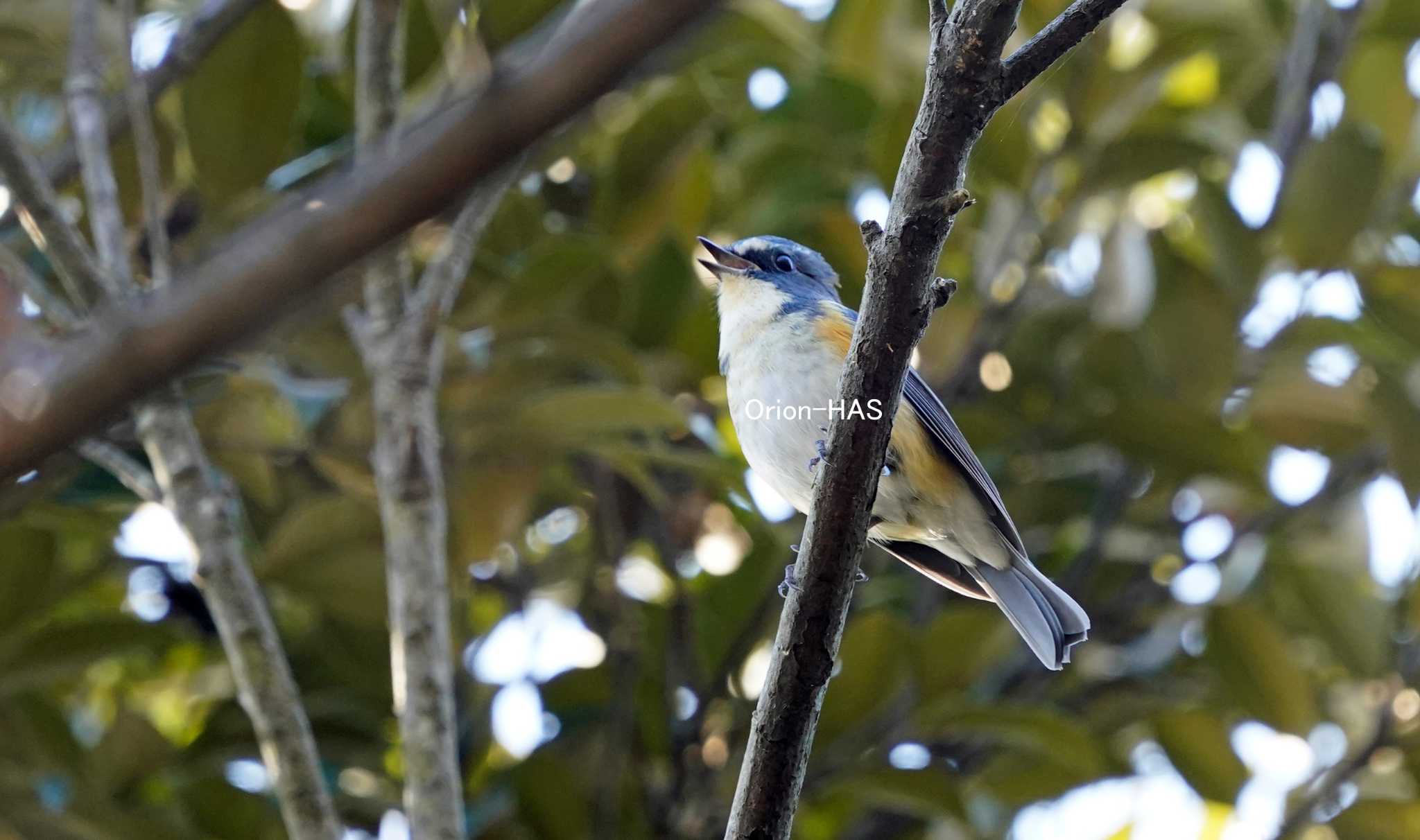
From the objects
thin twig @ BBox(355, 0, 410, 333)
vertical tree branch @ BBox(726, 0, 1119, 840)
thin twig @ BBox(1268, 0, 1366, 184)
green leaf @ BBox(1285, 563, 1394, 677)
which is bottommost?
vertical tree branch @ BBox(726, 0, 1119, 840)

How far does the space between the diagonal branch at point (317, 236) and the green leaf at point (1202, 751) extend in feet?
11.7

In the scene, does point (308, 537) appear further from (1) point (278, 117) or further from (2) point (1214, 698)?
(2) point (1214, 698)

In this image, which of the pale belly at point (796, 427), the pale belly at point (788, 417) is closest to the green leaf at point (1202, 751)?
the pale belly at point (796, 427)

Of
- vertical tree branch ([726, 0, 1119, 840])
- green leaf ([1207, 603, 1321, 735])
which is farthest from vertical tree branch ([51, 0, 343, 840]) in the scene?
green leaf ([1207, 603, 1321, 735])

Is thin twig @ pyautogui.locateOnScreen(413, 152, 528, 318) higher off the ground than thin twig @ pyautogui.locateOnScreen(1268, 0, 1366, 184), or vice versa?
thin twig @ pyautogui.locateOnScreen(1268, 0, 1366, 184)

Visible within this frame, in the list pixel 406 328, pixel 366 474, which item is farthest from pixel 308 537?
pixel 406 328

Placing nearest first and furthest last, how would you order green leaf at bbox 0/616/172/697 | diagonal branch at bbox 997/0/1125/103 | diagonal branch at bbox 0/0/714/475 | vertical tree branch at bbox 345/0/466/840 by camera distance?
diagonal branch at bbox 0/0/714/475
diagonal branch at bbox 997/0/1125/103
vertical tree branch at bbox 345/0/466/840
green leaf at bbox 0/616/172/697

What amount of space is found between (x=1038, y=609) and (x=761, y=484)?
2.51ft

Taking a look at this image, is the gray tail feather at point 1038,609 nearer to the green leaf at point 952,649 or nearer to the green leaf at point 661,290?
the green leaf at point 952,649

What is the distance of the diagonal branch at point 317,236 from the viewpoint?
1.86 ft

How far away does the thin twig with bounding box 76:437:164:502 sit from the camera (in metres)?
3.07

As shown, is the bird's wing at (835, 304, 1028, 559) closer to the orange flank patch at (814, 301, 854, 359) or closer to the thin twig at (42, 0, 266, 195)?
the orange flank patch at (814, 301, 854, 359)

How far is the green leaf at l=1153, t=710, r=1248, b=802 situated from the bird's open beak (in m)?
1.71

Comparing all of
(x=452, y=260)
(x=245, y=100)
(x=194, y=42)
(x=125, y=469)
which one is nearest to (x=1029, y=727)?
(x=452, y=260)
